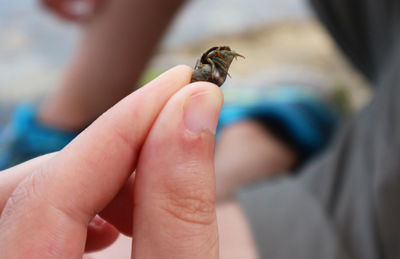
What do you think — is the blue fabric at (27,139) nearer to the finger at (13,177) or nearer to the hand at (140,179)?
the finger at (13,177)

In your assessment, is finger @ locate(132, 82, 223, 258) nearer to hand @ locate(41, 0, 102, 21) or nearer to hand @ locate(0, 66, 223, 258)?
hand @ locate(0, 66, 223, 258)

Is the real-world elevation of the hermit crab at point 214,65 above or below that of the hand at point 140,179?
above

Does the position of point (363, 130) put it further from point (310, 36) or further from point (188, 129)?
point (310, 36)

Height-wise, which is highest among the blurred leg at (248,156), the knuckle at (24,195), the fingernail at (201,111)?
the fingernail at (201,111)

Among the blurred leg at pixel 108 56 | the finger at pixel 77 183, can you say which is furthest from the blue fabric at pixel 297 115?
the finger at pixel 77 183

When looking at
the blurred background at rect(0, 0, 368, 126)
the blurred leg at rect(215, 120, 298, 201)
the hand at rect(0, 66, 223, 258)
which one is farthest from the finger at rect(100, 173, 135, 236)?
the blurred background at rect(0, 0, 368, 126)

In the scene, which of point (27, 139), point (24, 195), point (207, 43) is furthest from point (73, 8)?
point (24, 195)

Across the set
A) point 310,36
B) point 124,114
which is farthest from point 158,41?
point 310,36
